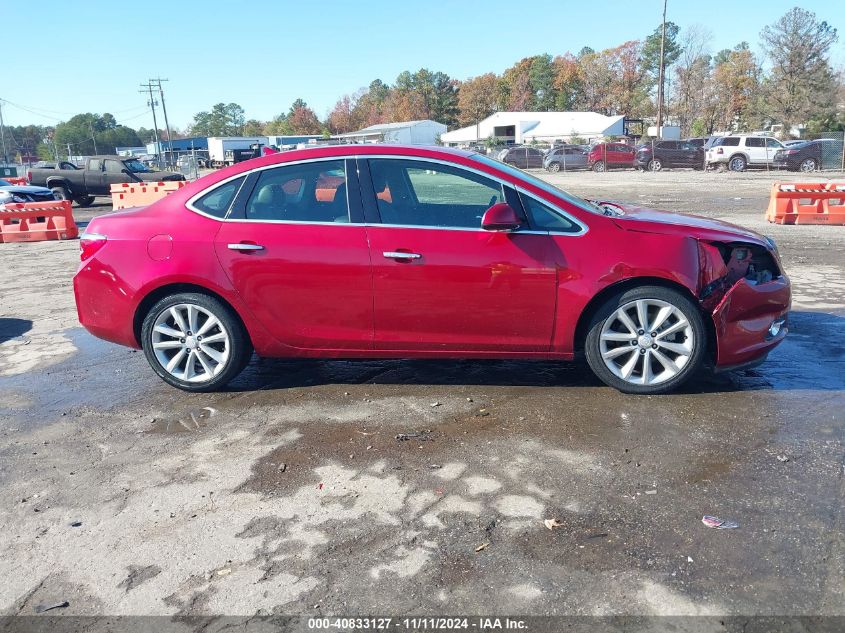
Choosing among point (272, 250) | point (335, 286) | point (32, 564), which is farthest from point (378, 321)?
point (32, 564)

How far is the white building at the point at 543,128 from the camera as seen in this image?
7269 centimetres

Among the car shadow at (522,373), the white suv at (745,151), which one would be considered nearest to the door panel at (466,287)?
the car shadow at (522,373)

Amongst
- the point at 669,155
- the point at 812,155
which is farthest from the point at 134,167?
the point at 812,155

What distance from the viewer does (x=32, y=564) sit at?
10.1 ft

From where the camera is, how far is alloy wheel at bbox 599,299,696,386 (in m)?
4.53

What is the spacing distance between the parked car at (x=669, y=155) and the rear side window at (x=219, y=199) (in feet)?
118

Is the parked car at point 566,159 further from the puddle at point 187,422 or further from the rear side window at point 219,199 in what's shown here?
the puddle at point 187,422

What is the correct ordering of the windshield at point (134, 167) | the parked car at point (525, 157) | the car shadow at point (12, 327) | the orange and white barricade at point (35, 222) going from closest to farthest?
the car shadow at point (12, 327) → the orange and white barricade at point (35, 222) → the windshield at point (134, 167) → the parked car at point (525, 157)

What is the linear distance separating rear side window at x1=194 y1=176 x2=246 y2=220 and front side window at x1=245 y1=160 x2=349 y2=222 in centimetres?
13

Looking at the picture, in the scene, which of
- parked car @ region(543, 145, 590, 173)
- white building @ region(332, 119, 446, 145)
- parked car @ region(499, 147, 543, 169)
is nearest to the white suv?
parked car @ region(543, 145, 590, 173)

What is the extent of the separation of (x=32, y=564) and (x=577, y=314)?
3.31 metres

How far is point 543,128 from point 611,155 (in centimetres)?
3905

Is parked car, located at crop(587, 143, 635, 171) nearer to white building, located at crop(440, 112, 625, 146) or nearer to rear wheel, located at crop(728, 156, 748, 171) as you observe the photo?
rear wheel, located at crop(728, 156, 748, 171)

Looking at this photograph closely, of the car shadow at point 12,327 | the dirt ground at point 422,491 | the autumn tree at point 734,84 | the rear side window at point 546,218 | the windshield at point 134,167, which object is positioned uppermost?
the autumn tree at point 734,84
